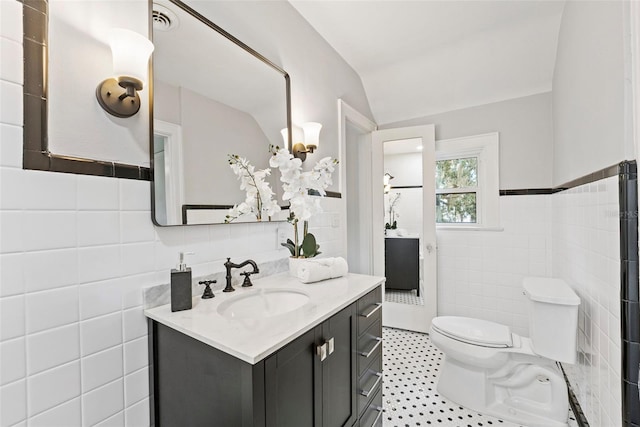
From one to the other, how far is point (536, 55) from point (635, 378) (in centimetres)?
230

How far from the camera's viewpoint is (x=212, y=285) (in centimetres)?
124

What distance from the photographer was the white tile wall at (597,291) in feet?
3.71

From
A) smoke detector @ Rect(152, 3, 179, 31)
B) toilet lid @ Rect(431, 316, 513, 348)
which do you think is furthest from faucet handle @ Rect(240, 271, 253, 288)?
toilet lid @ Rect(431, 316, 513, 348)

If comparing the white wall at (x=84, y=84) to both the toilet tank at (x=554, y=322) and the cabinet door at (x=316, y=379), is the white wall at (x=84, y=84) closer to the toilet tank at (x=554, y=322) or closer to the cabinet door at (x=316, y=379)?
the cabinet door at (x=316, y=379)

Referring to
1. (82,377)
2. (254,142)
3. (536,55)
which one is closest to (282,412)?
(82,377)

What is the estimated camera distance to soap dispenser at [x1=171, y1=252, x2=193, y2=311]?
98 cm

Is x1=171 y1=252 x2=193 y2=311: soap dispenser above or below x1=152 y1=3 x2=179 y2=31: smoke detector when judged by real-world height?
below

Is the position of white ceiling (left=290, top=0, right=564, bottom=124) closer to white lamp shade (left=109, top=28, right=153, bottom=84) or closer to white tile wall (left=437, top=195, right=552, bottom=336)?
white tile wall (left=437, top=195, right=552, bottom=336)

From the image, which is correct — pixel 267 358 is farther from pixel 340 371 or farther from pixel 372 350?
pixel 372 350

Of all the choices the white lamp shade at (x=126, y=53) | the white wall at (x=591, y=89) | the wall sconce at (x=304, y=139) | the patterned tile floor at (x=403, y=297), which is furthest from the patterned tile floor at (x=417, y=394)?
the white lamp shade at (x=126, y=53)

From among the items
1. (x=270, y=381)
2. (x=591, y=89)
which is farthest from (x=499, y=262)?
(x=270, y=381)

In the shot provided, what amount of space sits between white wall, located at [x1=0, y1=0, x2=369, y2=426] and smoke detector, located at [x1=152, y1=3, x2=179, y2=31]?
0.71 feet

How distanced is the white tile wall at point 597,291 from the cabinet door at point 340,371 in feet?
3.33

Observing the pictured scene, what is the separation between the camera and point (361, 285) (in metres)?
1.36
